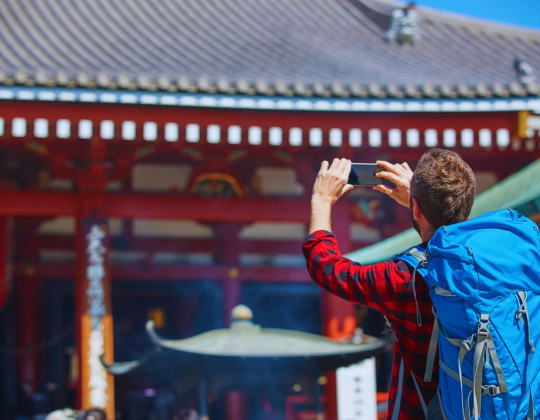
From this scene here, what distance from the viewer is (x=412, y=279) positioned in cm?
157

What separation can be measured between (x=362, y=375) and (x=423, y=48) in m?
4.05

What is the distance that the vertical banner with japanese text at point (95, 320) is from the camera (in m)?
5.25

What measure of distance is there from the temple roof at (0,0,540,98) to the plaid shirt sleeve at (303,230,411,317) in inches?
139

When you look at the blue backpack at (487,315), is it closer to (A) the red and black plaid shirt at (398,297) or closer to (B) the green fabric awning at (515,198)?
(A) the red and black plaid shirt at (398,297)

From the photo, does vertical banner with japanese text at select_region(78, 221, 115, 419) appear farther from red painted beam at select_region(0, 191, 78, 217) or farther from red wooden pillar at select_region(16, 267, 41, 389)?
red wooden pillar at select_region(16, 267, 41, 389)

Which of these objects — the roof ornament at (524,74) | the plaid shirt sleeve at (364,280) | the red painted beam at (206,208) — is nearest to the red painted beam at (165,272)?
the red painted beam at (206,208)

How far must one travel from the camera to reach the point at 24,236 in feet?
23.4

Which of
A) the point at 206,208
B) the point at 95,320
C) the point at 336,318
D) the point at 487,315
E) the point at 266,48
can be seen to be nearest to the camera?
the point at 487,315

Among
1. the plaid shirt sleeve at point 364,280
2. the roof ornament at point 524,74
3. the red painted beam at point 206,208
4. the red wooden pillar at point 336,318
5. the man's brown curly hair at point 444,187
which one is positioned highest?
the roof ornament at point 524,74

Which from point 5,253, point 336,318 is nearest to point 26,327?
point 5,253

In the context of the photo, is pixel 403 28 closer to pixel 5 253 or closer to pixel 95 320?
pixel 95 320

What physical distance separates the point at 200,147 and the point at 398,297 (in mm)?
4348

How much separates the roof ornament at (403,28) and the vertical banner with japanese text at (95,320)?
384 cm

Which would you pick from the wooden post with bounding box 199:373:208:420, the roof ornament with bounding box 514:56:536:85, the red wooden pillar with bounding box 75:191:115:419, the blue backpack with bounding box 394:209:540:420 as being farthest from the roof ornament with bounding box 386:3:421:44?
the blue backpack with bounding box 394:209:540:420
